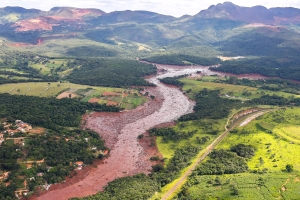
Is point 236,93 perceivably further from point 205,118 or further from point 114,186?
point 114,186

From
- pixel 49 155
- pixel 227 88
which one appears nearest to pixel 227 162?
pixel 49 155

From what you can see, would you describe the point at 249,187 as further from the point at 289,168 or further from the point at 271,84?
the point at 271,84

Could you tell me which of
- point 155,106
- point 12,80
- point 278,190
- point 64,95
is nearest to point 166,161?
point 278,190

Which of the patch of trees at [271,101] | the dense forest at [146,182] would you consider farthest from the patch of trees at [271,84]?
the dense forest at [146,182]

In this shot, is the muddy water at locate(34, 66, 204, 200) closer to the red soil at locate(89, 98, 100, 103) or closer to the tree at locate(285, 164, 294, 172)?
the red soil at locate(89, 98, 100, 103)

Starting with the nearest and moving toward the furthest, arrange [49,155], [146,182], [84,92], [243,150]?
[146,182], [49,155], [243,150], [84,92]

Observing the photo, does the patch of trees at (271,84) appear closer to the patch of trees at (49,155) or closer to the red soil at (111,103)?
the red soil at (111,103)

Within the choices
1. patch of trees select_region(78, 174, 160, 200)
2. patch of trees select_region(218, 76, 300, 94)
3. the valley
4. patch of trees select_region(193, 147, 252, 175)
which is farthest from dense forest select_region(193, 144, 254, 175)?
patch of trees select_region(218, 76, 300, 94)
